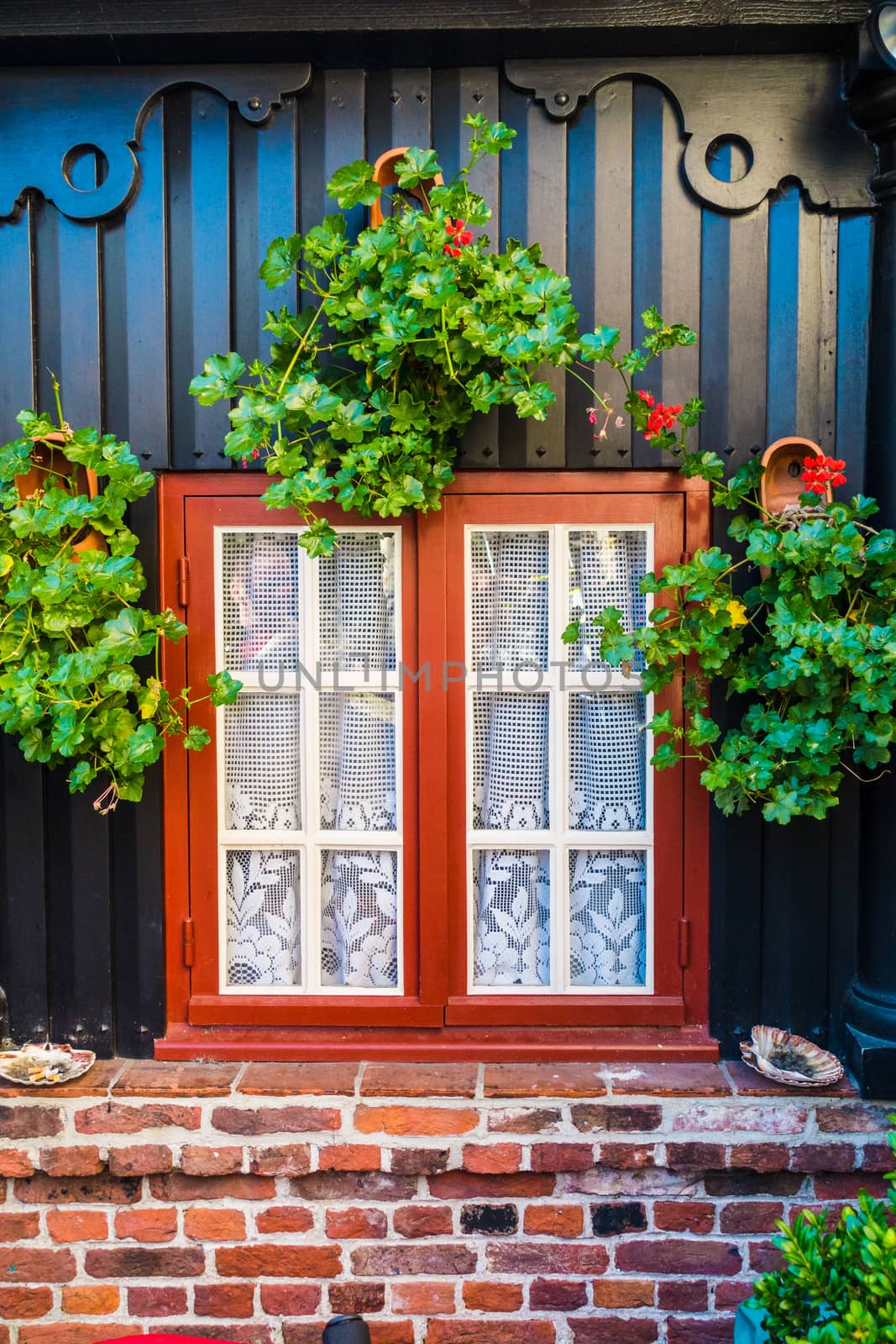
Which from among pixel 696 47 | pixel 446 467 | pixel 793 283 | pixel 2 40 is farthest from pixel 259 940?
pixel 696 47

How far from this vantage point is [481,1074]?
2584 mm

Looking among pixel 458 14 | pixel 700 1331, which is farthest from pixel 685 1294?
pixel 458 14

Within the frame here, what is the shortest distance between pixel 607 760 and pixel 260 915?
107 centimetres

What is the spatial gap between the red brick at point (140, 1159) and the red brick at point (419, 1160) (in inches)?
23.9

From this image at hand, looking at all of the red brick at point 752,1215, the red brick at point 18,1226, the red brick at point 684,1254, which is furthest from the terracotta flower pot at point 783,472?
the red brick at point 18,1226

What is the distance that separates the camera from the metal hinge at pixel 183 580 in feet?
8.66

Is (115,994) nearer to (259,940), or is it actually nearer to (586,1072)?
(259,940)

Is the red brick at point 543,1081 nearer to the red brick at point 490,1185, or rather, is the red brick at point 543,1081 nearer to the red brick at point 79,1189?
the red brick at point 490,1185

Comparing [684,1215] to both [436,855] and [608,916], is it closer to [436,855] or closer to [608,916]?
[608,916]

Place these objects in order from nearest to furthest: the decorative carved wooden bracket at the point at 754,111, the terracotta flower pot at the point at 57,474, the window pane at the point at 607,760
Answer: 1. the terracotta flower pot at the point at 57,474
2. the decorative carved wooden bracket at the point at 754,111
3. the window pane at the point at 607,760

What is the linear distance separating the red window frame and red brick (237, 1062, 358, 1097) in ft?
0.13

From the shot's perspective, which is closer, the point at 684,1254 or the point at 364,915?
the point at 684,1254

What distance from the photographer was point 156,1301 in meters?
2.61

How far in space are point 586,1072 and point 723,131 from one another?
2.56m
